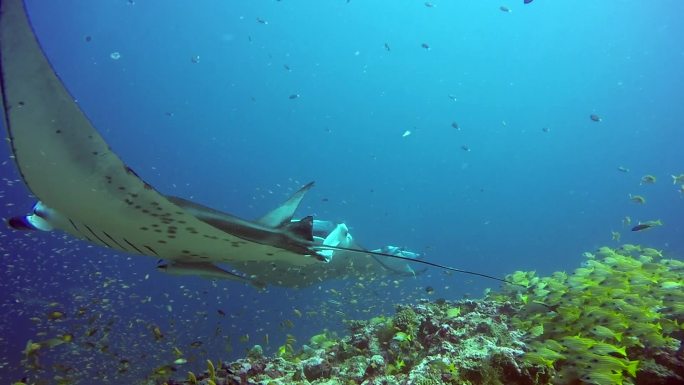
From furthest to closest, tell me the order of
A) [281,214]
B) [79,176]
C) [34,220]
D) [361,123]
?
[361,123]
[281,214]
[34,220]
[79,176]

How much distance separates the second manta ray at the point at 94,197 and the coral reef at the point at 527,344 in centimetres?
121

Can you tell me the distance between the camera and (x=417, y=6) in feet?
202

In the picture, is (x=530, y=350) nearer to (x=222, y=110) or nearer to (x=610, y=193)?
(x=222, y=110)

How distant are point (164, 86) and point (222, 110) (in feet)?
34.5

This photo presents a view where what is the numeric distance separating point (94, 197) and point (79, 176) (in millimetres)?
237

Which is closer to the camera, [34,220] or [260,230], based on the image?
[260,230]

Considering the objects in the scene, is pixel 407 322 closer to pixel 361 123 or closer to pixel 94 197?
pixel 94 197

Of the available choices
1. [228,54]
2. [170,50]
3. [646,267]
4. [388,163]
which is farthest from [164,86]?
[646,267]

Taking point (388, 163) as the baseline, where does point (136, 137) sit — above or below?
below

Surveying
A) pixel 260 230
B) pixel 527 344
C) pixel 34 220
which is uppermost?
pixel 527 344

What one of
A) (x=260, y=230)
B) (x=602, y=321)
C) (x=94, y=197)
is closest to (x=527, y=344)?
(x=602, y=321)

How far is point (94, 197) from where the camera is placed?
297 cm

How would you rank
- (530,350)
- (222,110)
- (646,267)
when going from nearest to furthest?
(530,350) < (646,267) < (222,110)

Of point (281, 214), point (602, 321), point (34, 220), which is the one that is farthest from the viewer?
point (602, 321)
